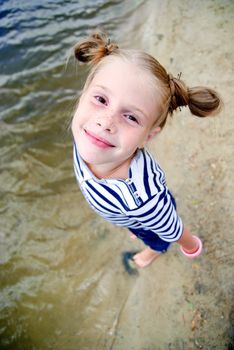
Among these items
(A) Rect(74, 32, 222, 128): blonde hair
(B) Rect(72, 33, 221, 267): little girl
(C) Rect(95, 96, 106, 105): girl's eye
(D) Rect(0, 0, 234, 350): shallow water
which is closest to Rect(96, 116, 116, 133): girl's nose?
(B) Rect(72, 33, 221, 267): little girl

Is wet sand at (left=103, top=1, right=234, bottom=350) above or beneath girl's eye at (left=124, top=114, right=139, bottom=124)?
beneath

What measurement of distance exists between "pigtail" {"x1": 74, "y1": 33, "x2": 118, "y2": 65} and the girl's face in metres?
0.15

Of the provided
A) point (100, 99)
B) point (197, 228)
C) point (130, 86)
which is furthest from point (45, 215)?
point (130, 86)

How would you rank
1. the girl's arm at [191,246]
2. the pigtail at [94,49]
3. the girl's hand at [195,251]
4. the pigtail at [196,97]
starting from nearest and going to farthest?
the pigtail at [196,97]
the pigtail at [94,49]
the girl's arm at [191,246]
the girl's hand at [195,251]

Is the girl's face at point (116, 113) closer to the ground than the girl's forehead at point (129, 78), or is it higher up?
closer to the ground

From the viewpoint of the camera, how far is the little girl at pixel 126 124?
1608 mm

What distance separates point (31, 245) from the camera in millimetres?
2887

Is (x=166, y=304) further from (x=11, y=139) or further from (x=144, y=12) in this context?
(x=144, y=12)

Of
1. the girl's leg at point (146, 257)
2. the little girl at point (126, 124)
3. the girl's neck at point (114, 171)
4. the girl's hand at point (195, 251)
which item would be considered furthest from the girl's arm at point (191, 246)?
the girl's neck at point (114, 171)

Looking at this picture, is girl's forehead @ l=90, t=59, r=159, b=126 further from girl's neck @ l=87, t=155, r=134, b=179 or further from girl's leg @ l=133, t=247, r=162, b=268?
girl's leg @ l=133, t=247, r=162, b=268

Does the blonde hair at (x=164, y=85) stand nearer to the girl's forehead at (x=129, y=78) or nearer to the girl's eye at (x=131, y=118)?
A: the girl's forehead at (x=129, y=78)

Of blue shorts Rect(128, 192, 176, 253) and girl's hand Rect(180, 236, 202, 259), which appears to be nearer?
blue shorts Rect(128, 192, 176, 253)

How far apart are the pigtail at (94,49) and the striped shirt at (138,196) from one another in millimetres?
537

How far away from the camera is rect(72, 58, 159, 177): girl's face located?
1.60m
